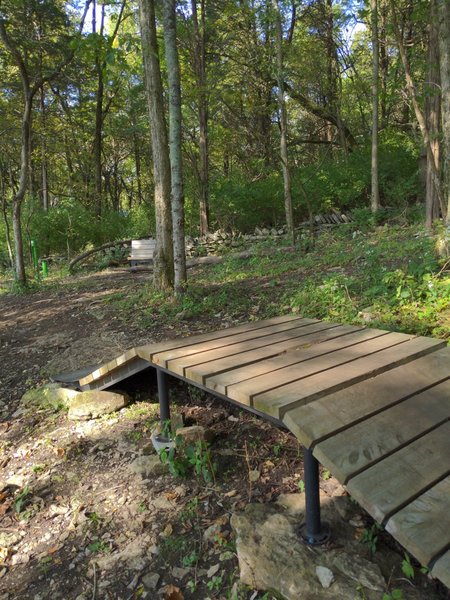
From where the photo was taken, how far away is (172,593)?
6.49 feet

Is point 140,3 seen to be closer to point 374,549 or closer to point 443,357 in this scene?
point 443,357

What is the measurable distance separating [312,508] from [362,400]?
55cm

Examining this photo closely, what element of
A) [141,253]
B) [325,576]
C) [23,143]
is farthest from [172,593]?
[141,253]

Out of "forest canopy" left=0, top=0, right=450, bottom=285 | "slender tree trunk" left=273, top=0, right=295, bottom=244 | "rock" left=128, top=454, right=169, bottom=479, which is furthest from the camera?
"slender tree trunk" left=273, top=0, right=295, bottom=244

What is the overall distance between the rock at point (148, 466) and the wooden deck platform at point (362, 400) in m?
0.67

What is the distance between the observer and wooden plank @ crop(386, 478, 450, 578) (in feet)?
4.02

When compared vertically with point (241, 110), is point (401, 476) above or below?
below

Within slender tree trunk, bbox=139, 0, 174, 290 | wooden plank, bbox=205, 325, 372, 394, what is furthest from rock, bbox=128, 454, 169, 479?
slender tree trunk, bbox=139, 0, 174, 290

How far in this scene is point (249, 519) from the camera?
2.12 m

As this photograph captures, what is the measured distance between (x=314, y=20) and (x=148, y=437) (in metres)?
18.1

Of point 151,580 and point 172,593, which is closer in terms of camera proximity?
point 172,593

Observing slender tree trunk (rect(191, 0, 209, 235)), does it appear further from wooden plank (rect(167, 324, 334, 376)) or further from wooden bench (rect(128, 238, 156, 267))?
wooden plank (rect(167, 324, 334, 376))

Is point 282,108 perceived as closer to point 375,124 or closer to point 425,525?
point 375,124

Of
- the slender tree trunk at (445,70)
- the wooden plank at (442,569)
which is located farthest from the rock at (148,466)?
the slender tree trunk at (445,70)
